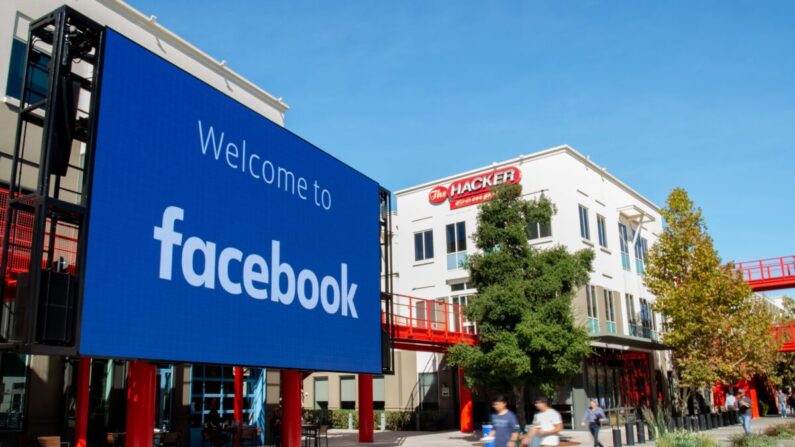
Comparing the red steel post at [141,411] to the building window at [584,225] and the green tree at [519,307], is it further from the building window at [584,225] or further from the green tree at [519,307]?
the building window at [584,225]

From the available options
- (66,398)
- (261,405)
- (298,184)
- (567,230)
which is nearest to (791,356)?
(567,230)

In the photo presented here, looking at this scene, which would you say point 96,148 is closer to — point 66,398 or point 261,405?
point 66,398

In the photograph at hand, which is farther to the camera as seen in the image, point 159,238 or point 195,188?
point 195,188

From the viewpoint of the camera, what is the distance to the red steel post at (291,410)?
18.2 metres

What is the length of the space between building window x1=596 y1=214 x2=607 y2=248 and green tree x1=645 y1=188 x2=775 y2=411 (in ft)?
12.1

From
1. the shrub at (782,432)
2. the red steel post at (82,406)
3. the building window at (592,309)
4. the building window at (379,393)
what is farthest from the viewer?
the building window at (379,393)

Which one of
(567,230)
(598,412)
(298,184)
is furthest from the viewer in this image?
(567,230)

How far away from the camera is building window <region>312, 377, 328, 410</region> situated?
130ft

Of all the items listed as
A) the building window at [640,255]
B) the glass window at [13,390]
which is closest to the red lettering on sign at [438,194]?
the building window at [640,255]

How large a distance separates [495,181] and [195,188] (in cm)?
2324

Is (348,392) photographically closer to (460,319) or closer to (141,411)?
(460,319)

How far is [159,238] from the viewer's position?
12305mm

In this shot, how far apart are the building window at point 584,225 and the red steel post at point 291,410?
19.2 meters

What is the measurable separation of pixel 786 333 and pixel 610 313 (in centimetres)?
1228
